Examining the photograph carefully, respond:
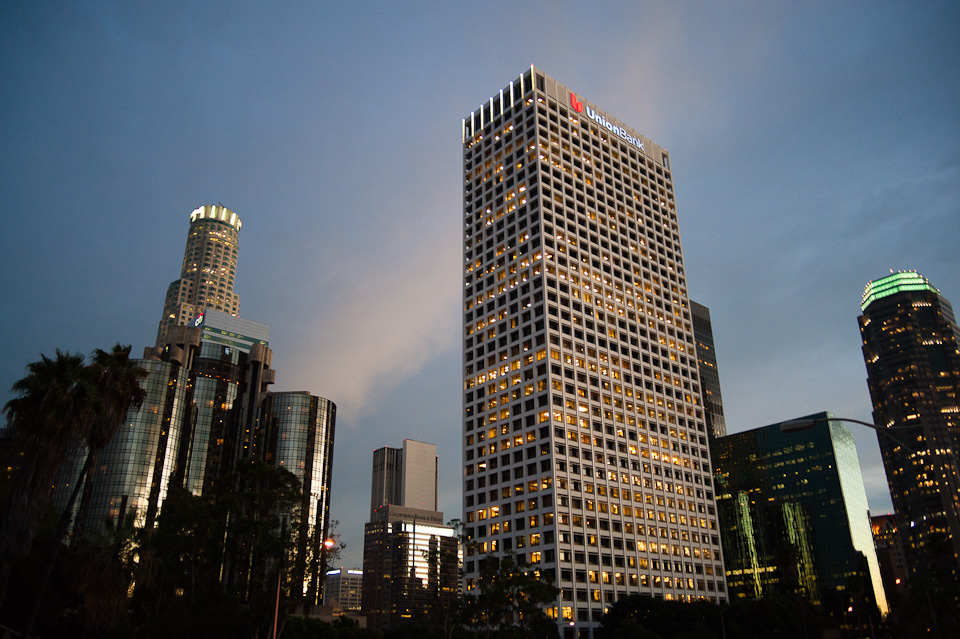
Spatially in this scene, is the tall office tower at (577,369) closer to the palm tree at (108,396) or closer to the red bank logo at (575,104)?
the red bank logo at (575,104)

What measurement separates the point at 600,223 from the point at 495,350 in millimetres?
A: 39867

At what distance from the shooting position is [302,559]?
69.4 meters

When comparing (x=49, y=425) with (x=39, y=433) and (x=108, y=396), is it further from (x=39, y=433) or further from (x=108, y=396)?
(x=108, y=396)

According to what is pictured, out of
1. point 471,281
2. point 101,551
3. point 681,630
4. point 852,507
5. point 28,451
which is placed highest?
point 471,281

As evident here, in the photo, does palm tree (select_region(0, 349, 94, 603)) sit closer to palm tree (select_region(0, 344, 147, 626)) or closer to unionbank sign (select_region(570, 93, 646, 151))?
palm tree (select_region(0, 344, 147, 626))

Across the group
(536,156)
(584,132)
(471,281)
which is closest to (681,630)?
(471,281)

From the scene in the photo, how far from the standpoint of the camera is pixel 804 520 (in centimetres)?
18638

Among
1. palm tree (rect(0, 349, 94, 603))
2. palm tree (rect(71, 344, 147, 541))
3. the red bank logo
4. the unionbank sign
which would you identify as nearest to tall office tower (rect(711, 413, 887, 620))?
the unionbank sign

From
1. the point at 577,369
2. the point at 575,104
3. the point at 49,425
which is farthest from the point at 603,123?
the point at 49,425

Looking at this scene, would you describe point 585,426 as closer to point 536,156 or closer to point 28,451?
point 536,156

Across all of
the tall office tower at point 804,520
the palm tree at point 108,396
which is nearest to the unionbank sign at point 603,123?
the tall office tower at point 804,520

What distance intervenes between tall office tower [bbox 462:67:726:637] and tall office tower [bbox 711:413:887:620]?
162ft

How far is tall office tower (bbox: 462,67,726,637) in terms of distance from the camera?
12569cm

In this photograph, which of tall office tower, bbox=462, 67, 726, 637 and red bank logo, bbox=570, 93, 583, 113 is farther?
red bank logo, bbox=570, 93, 583, 113
